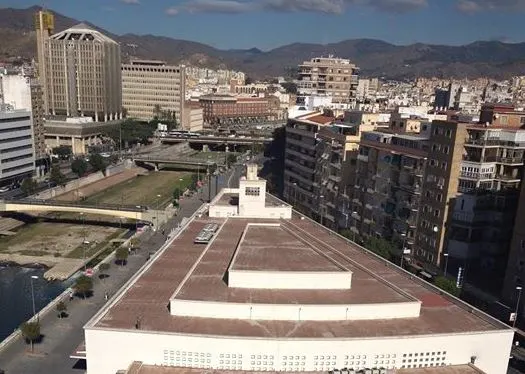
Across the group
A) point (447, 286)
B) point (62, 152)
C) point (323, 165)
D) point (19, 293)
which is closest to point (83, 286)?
point (19, 293)

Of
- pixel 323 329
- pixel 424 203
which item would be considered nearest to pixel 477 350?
pixel 323 329

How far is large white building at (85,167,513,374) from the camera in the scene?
30.5 metres

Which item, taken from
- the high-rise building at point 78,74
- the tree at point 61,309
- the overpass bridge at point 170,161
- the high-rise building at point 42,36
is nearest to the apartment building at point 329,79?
the overpass bridge at point 170,161

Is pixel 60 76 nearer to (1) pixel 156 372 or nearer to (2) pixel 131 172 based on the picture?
(2) pixel 131 172

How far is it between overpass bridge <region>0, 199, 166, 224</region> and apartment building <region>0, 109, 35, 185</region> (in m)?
16.0

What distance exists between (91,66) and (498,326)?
14932 centimetres

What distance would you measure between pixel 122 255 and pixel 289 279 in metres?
30.9

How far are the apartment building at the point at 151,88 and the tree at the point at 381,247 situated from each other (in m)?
135

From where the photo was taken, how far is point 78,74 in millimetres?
156625

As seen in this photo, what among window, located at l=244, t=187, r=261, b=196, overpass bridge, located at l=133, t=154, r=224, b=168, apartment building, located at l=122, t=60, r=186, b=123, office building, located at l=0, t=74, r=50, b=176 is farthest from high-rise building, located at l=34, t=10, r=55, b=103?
window, located at l=244, t=187, r=261, b=196

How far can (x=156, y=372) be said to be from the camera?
30.2 meters

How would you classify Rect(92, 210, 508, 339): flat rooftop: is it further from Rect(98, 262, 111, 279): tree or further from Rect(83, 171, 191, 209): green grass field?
Rect(83, 171, 191, 209): green grass field

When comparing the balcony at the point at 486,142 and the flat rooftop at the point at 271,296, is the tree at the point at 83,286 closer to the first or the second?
the flat rooftop at the point at 271,296

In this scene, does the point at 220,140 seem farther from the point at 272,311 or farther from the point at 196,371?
the point at 196,371
